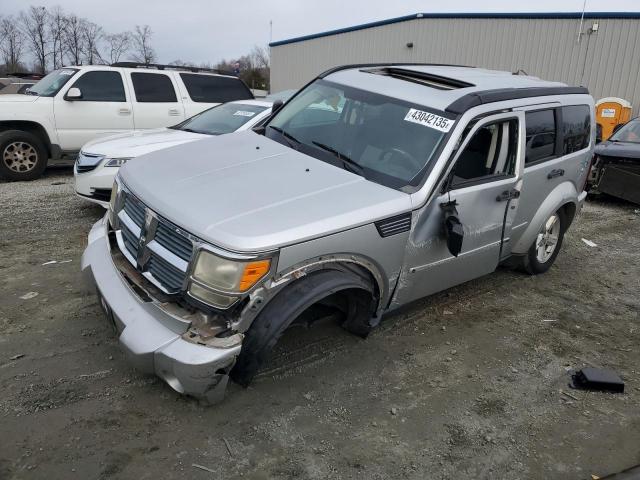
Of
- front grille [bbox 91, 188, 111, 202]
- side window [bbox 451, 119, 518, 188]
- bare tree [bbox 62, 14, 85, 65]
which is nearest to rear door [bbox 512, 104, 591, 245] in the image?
side window [bbox 451, 119, 518, 188]

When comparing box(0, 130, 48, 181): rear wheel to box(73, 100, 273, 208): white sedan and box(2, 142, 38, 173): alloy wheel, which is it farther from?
box(73, 100, 273, 208): white sedan

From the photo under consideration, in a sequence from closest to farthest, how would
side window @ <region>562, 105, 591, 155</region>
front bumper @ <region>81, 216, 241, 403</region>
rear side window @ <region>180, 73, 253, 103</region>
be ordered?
front bumper @ <region>81, 216, 241, 403</region>
side window @ <region>562, 105, 591, 155</region>
rear side window @ <region>180, 73, 253, 103</region>

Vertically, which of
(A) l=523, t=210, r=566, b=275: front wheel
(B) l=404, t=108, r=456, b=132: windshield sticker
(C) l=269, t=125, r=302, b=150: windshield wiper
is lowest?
(A) l=523, t=210, r=566, b=275: front wheel

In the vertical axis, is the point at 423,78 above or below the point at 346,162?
above

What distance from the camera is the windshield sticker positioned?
3641mm

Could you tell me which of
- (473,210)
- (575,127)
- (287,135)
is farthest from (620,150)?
(287,135)

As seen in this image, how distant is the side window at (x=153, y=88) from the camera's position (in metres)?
8.85

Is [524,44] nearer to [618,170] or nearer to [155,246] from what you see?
[618,170]

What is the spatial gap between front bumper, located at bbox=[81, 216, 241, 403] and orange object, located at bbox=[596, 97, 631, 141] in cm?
1471

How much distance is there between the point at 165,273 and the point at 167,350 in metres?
0.49

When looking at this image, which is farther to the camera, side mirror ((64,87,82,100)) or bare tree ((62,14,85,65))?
bare tree ((62,14,85,65))

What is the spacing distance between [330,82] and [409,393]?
2.70m

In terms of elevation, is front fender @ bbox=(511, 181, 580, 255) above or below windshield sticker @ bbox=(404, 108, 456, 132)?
below

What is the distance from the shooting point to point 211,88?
9.52 m
